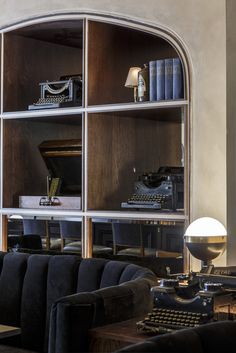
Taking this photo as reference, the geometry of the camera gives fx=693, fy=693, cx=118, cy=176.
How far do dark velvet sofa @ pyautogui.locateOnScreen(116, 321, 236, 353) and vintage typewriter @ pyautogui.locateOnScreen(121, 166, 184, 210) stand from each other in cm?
250

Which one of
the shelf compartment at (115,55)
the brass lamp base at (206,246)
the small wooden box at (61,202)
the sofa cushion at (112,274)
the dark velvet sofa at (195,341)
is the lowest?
the sofa cushion at (112,274)

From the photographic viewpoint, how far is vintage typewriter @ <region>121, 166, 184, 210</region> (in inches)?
184

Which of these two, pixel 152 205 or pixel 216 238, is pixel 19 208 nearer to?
pixel 152 205

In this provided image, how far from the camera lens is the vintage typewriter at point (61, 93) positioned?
5.27m

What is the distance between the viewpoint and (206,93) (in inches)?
176

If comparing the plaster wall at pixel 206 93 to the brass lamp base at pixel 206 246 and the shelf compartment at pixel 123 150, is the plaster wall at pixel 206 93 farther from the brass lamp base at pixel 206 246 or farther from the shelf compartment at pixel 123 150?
the shelf compartment at pixel 123 150

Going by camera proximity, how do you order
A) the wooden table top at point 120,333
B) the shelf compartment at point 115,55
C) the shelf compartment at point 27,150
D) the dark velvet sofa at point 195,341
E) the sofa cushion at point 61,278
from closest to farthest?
the dark velvet sofa at point 195,341
the wooden table top at point 120,333
the sofa cushion at point 61,278
the shelf compartment at point 115,55
the shelf compartment at point 27,150

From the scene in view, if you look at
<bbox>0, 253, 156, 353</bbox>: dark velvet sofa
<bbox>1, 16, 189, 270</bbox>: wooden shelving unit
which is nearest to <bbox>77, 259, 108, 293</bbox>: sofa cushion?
<bbox>0, 253, 156, 353</bbox>: dark velvet sofa

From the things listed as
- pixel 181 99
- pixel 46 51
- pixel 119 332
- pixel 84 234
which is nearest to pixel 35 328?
pixel 84 234

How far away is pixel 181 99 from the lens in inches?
180

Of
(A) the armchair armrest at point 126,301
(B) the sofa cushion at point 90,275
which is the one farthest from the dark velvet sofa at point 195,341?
(B) the sofa cushion at point 90,275

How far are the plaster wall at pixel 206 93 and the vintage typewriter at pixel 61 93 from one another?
963mm

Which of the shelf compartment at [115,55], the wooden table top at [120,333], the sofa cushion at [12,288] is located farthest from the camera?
the shelf compartment at [115,55]

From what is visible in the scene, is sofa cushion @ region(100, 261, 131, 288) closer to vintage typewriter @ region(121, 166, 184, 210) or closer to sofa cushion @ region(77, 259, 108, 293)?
sofa cushion @ region(77, 259, 108, 293)
